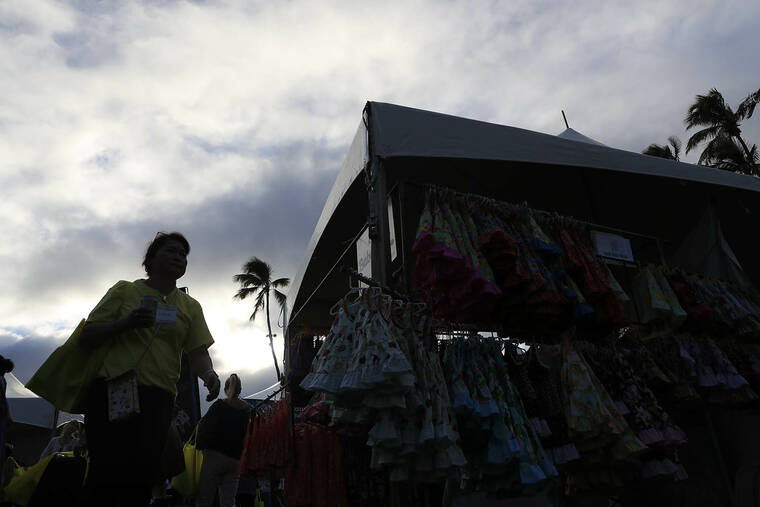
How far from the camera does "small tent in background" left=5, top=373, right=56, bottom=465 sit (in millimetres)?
12164

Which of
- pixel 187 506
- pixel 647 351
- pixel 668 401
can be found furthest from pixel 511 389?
pixel 187 506

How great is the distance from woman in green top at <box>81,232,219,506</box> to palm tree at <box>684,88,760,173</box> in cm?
2209

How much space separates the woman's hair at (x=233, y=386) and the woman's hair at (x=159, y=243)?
3.43 m

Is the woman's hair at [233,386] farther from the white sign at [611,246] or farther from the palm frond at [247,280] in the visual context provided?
the palm frond at [247,280]

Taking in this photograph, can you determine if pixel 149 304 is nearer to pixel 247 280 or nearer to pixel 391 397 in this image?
pixel 391 397

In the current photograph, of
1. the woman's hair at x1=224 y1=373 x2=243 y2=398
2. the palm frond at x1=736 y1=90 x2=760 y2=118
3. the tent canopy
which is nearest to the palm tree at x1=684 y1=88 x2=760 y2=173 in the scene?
the palm frond at x1=736 y1=90 x2=760 y2=118

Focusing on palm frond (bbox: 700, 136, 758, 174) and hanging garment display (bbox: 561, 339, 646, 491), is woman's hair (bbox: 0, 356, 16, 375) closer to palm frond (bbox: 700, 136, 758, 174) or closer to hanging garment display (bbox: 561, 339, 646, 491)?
hanging garment display (bbox: 561, 339, 646, 491)

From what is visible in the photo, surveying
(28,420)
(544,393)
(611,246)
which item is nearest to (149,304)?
(544,393)

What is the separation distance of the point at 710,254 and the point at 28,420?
1470 centimetres

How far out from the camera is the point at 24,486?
3705 mm

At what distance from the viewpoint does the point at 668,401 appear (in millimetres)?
3887

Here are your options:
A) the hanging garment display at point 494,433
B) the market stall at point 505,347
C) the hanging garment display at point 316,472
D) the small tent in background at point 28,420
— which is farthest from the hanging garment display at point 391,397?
the small tent in background at point 28,420

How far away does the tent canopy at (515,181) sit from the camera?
3.51 m

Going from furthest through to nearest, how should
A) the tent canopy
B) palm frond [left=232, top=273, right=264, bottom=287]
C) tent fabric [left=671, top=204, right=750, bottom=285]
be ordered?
palm frond [left=232, top=273, right=264, bottom=287] → tent fabric [left=671, top=204, right=750, bottom=285] → the tent canopy
